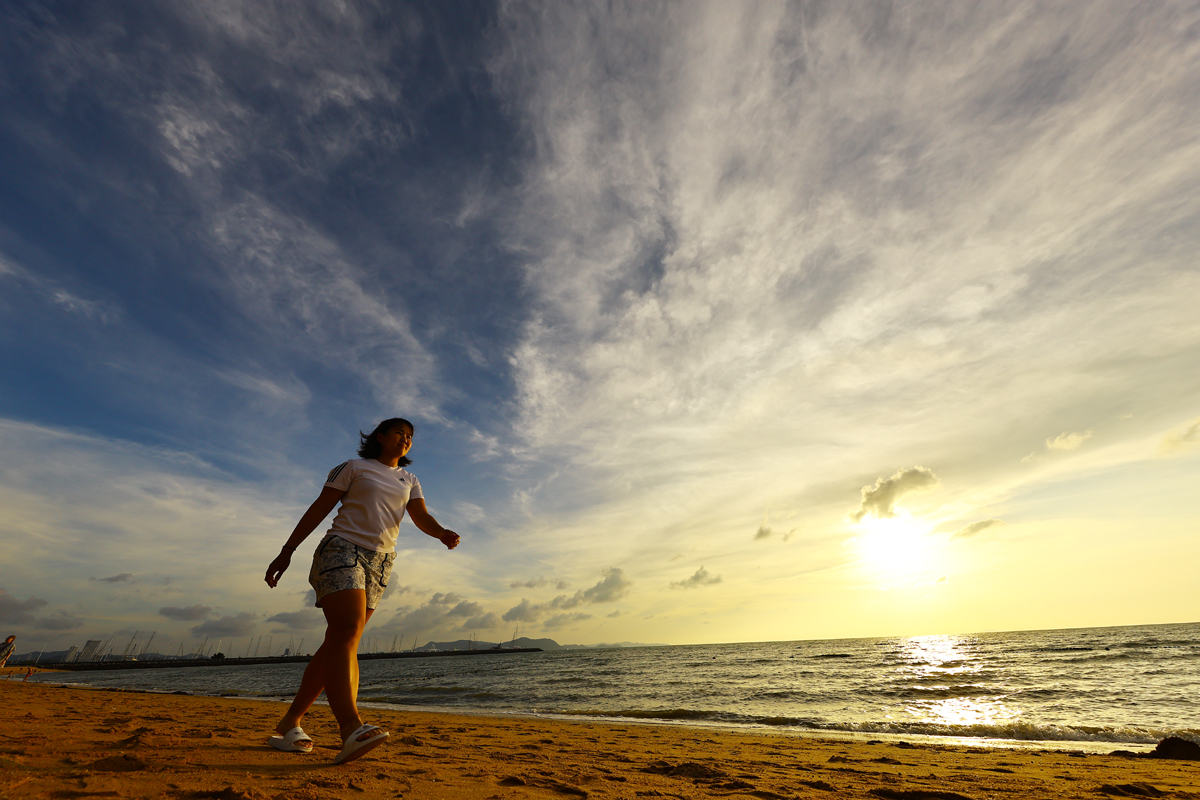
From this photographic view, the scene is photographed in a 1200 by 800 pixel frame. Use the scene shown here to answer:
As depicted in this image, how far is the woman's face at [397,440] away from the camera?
12.7 feet

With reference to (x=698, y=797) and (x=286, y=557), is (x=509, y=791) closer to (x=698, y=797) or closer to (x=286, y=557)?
(x=698, y=797)

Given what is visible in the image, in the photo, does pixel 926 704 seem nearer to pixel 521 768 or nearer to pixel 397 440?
pixel 521 768

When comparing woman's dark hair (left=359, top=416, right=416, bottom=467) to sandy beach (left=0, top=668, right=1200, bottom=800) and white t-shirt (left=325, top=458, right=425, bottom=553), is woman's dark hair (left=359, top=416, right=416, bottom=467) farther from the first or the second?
sandy beach (left=0, top=668, right=1200, bottom=800)

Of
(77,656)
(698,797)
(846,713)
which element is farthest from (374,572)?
(77,656)

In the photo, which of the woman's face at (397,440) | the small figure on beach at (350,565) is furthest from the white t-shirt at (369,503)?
the woman's face at (397,440)

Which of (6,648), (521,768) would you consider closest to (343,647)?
(521,768)

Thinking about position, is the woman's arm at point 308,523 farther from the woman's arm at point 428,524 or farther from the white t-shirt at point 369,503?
the woman's arm at point 428,524

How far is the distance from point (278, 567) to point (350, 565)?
1.66ft

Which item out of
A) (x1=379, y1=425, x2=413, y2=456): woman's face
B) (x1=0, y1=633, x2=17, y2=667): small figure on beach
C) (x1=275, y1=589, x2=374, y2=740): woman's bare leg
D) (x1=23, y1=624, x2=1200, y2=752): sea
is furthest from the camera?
(x1=0, y1=633, x2=17, y2=667): small figure on beach

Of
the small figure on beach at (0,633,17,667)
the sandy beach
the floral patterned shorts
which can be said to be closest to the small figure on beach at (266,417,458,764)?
the floral patterned shorts

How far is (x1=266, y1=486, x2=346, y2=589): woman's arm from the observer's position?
326 centimetres

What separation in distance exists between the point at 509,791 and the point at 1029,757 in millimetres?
7319

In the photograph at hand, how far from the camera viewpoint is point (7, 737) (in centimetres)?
357

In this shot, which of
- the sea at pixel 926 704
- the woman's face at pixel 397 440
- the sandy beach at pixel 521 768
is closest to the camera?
the sandy beach at pixel 521 768
